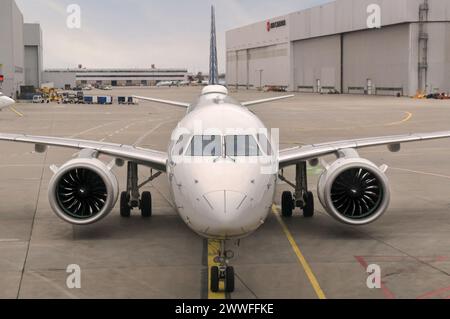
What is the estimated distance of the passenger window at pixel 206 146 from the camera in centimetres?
1380

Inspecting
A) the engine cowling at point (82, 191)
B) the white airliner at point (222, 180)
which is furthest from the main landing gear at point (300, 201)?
the engine cowling at point (82, 191)

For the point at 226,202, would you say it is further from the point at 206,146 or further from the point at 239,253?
the point at 239,253

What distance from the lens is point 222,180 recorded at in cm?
1280

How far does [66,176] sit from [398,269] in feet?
28.0

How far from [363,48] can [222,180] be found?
134541mm

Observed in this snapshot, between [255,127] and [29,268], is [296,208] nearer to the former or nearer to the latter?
[255,127]

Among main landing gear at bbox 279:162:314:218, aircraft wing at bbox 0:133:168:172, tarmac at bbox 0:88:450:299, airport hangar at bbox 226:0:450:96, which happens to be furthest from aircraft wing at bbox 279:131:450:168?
airport hangar at bbox 226:0:450:96

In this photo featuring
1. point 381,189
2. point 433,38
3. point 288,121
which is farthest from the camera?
point 433,38

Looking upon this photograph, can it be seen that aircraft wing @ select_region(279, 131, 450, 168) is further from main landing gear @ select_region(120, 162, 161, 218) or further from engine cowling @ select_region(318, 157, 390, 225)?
main landing gear @ select_region(120, 162, 161, 218)

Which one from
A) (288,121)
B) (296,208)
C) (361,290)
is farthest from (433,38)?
(361,290)

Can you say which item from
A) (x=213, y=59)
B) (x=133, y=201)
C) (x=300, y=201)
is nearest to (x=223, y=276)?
(x=300, y=201)

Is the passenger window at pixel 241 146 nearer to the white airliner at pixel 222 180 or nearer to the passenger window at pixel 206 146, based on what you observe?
the white airliner at pixel 222 180

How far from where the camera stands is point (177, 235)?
17.5 m

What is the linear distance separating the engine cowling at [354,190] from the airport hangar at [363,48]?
111 metres
